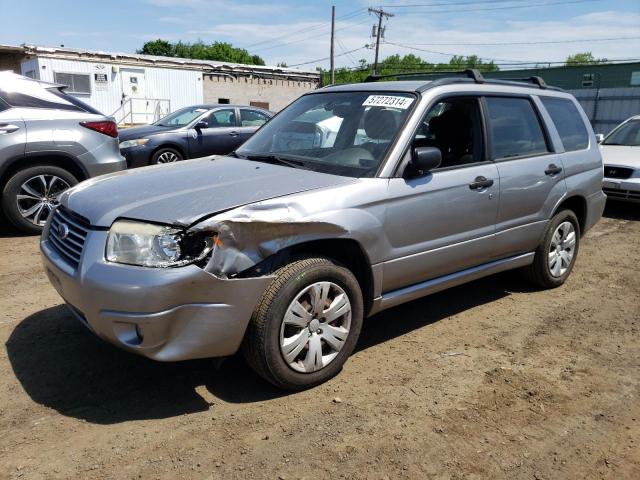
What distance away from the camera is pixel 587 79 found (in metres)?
24.7

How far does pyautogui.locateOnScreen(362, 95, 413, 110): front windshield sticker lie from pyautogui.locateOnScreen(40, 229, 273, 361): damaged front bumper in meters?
1.66

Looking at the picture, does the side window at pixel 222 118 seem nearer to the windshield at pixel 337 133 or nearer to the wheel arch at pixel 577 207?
the windshield at pixel 337 133

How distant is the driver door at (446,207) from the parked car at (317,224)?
0.04 feet

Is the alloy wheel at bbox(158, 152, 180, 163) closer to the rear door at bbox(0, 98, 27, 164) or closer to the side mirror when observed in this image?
the rear door at bbox(0, 98, 27, 164)

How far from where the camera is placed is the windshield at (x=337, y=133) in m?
3.64

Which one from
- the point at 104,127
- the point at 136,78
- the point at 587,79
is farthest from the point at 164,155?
the point at 587,79

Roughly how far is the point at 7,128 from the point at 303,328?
4.72m

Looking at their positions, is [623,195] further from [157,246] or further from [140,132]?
[140,132]

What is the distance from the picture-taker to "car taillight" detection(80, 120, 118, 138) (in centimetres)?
648

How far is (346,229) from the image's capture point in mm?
3207

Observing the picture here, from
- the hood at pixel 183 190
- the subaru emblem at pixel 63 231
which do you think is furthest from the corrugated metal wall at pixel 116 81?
the subaru emblem at pixel 63 231

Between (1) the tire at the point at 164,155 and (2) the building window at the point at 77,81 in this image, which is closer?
(1) the tire at the point at 164,155

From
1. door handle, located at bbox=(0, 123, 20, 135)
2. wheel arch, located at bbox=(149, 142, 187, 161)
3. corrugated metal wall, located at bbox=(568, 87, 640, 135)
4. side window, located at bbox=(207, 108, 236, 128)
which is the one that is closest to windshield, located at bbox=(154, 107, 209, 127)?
side window, located at bbox=(207, 108, 236, 128)

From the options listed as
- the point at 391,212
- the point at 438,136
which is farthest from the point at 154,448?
the point at 438,136
